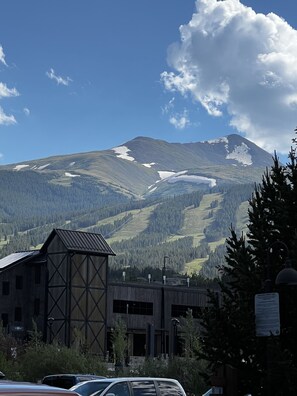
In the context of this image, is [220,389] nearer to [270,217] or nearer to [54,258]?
[270,217]

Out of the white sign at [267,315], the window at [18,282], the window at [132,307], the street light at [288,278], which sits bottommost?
the white sign at [267,315]

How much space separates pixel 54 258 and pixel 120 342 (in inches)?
457

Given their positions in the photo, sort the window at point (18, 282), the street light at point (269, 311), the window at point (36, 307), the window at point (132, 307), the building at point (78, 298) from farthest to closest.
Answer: the window at point (132, 307)
the window at point (18, 282)
the window at point (36, 307)
the building at point (78, 298)
the street light at point (269, 311)

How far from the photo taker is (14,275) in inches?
3553

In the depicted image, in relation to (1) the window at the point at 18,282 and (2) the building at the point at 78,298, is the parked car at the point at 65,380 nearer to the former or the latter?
(2) the building at the point at 78,298

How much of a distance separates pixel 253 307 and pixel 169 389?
3416 mm

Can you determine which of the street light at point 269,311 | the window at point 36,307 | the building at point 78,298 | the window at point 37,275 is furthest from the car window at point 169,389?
the window at point 37,275

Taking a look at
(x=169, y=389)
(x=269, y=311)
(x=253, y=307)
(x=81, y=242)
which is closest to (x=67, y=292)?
(x=81, y=242)

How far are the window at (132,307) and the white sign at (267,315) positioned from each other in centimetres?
8062

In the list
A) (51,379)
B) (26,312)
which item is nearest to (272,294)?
(51,379)

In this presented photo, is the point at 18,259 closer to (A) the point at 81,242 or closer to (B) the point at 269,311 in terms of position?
(A) the point at 81,242

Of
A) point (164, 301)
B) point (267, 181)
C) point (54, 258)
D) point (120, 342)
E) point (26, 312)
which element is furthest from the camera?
point (164, 301)

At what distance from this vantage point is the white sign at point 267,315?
15.4m

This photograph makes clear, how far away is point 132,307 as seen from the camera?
3809 inches
